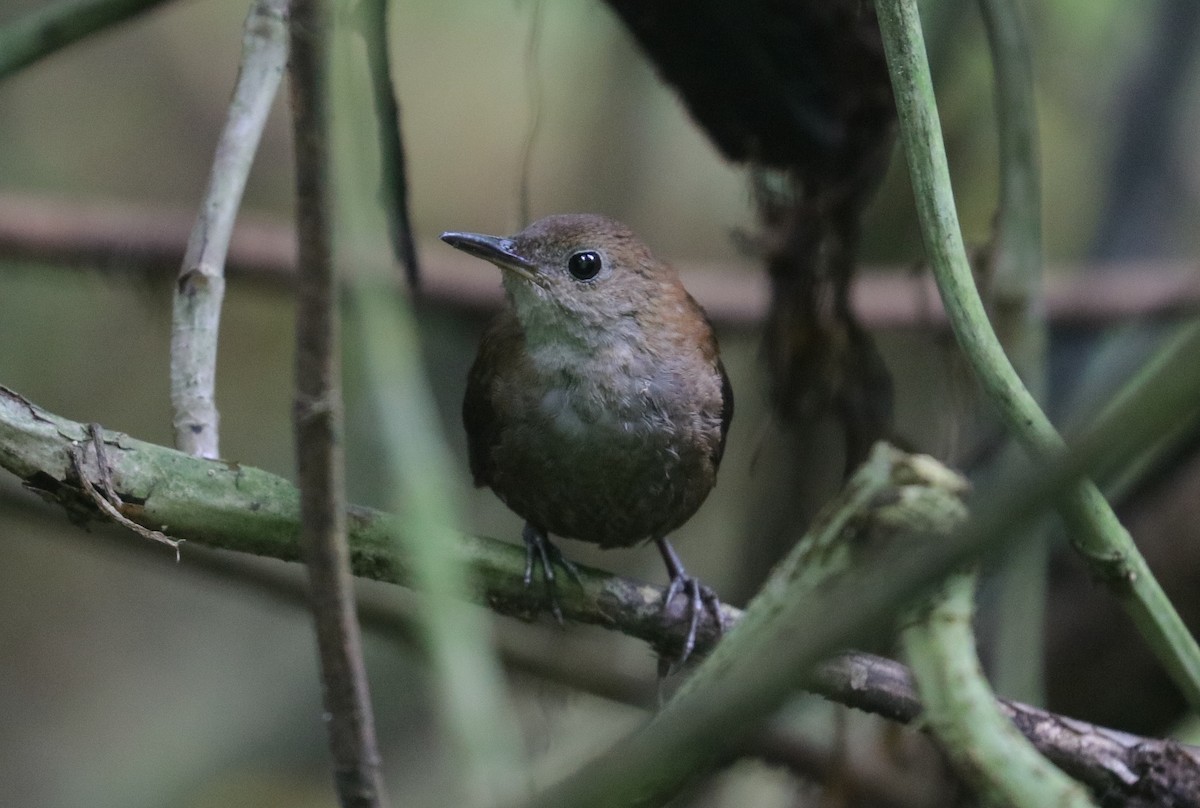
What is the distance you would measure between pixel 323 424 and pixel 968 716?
689mm

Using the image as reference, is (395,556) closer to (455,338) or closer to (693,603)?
(693,603)

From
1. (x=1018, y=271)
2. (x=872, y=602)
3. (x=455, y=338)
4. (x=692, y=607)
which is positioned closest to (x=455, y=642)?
(x=692, y=607)

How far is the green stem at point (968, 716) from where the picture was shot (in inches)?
50.5

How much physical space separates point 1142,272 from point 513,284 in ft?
8.50

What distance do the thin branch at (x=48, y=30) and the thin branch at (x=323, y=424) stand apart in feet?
4.87

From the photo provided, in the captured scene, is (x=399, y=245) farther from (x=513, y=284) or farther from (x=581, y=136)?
(x=581, y=136)

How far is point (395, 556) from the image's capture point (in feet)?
6.79

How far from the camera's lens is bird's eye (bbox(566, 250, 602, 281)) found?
305 centimetres

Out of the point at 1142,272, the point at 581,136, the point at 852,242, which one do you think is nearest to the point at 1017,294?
the point at 852,242

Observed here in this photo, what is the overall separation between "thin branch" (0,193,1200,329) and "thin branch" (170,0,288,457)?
175cm

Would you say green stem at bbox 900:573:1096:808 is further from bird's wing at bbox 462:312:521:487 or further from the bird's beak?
the bird's beak

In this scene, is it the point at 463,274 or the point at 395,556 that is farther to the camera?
the point at 463,274

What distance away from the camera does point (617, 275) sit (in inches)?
121

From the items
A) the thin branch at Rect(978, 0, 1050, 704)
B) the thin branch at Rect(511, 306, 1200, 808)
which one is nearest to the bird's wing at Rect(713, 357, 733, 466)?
the thin branch at Rect(978, 0, 1050, 704)
